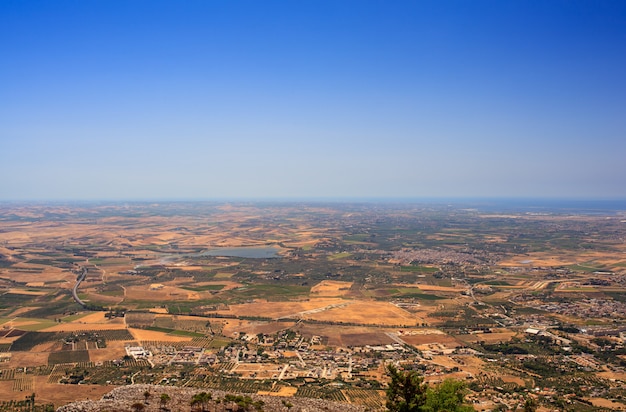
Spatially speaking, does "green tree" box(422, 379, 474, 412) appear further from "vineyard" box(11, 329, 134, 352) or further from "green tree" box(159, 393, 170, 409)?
"vineyard" box(11, 329, 134, 352)

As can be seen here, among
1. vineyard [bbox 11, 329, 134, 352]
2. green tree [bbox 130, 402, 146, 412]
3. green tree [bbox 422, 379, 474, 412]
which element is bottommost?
vineyard [bbox 11, 329, 134, 352]

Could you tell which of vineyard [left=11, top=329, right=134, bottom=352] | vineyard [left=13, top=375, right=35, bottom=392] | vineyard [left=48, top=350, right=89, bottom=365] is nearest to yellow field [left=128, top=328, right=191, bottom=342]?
vineyard [left=11, top=329, right=134, bottom=352]

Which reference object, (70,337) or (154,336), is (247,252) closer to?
(154,336)

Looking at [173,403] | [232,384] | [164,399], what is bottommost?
[232,384]

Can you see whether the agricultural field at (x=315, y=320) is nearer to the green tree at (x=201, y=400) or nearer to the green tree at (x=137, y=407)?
the green tree at (x=201, y=400)

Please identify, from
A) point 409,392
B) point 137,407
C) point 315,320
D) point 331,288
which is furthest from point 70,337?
point 409,392

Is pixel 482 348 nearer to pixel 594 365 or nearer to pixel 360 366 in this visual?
pixel 594 365

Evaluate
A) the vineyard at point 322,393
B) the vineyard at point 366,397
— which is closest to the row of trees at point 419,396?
the vineyard at point 366,397
